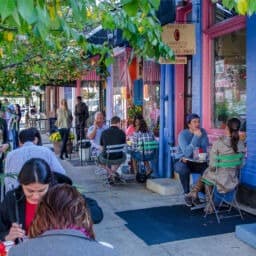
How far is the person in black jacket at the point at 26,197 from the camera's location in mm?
2910

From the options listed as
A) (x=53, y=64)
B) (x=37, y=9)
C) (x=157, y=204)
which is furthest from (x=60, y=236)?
(x=53, y=64)

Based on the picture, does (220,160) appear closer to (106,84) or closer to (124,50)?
(124,50)

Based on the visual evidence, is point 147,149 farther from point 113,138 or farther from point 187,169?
point 187,169

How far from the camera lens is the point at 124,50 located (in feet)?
39.1

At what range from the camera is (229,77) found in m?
7.43

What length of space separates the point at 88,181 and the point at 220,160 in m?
3.82

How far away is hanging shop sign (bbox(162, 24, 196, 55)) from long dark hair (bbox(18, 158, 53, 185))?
4994mm

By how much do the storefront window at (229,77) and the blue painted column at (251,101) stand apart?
0.42 metres

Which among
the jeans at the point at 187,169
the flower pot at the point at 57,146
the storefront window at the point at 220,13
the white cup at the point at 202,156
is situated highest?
the storefront window at the point at 220,13

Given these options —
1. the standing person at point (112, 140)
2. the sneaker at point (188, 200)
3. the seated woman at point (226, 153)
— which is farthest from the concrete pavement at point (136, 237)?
the seated woman at point (226, 153)

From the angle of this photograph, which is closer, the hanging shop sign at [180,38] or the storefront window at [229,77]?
the storefront window at [229,77]

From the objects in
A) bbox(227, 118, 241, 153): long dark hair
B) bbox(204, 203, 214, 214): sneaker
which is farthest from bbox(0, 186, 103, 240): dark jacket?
bbox(204, 203, 214, 214): sneaker

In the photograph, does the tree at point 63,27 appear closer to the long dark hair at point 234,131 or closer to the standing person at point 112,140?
the standing person at point 112,140

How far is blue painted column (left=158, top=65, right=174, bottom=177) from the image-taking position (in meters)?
8.58
